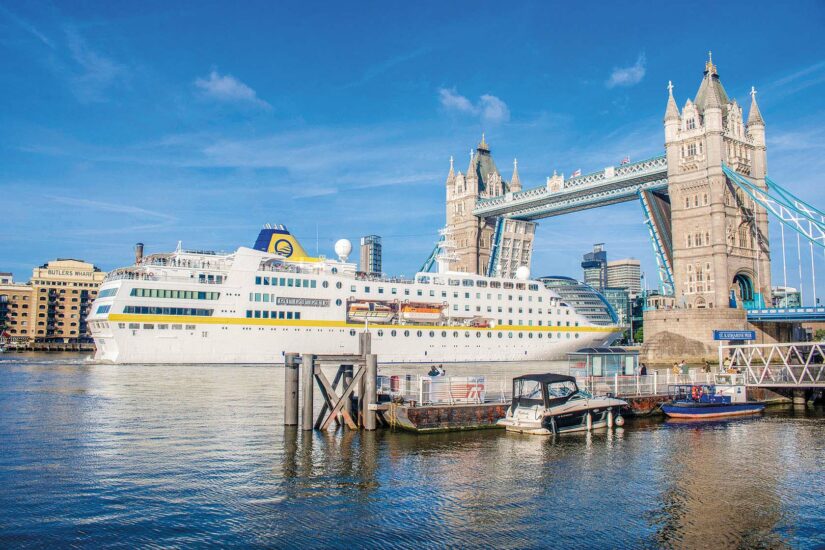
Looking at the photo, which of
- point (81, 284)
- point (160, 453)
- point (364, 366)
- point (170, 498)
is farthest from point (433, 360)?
point (81, 284)

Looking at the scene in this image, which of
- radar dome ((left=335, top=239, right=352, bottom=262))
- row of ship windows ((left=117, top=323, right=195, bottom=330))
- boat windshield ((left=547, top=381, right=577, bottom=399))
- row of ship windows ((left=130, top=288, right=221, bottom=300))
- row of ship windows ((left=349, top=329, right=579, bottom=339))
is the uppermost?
radar dome ((left=335, top=239, right=352, bottom=262))

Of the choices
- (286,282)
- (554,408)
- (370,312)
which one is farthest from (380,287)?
(554,408)

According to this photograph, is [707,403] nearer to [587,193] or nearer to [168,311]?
[168,311]

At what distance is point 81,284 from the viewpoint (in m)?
134

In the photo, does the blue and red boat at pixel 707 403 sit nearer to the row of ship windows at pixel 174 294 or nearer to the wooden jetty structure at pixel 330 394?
the wooden jetty structure at pixel 330 394

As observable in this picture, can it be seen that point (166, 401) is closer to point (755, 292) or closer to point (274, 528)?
point (274, 528)

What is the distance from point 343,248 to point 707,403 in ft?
136

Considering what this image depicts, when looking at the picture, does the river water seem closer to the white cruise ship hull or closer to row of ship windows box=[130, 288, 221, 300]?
row of ship windows box=[130, 288, 221, 300]

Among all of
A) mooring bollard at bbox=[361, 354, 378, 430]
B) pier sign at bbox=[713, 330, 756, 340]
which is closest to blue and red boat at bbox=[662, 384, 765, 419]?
pier sign at bbox=[713, 330, 756, 340]

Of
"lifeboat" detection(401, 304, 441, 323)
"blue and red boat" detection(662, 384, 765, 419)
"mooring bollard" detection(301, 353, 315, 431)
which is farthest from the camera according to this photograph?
"lifeboat" detection(401, 304, 441, 323)

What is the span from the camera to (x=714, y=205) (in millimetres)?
69750

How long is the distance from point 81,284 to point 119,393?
11289 centimetres

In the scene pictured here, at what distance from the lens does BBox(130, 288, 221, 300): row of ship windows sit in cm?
5266

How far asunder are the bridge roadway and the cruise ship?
1618cm
